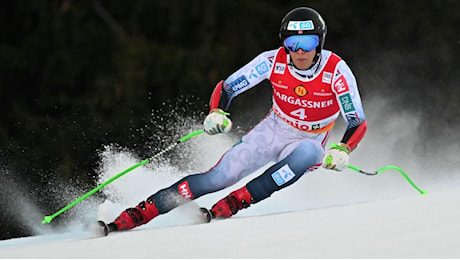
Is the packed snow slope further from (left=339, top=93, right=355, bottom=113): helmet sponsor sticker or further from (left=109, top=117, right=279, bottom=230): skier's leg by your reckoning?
(left=339, top=93, right=355, bottom=113): helmet sponsor sticker

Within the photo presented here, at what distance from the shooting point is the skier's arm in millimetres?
4934

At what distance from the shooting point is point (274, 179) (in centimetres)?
471

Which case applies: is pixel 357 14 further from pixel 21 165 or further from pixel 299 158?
pixel 299 158

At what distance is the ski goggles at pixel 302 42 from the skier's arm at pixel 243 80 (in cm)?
27

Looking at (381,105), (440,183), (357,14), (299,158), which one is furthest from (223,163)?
(357,14)

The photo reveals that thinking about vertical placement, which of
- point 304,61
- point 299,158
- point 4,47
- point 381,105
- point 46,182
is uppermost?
point 4,47

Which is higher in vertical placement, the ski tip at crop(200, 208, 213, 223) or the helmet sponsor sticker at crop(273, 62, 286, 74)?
the helmet sponsor sticker at crop(273, 62, 286, 74)

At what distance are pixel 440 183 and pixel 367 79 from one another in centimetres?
357

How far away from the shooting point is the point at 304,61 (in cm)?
478

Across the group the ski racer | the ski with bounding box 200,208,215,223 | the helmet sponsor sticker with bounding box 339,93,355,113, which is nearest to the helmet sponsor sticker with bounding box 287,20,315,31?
the ski racer

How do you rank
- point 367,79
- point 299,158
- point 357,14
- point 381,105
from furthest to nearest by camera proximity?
point 357,14
point 367,79
point 381,105
point 299,158

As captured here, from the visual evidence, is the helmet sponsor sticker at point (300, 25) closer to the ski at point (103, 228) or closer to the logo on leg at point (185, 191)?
the logo on leg at point (185, 191)

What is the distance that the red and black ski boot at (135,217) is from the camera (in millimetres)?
4648

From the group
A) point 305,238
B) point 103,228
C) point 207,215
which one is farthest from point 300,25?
point 305,238
